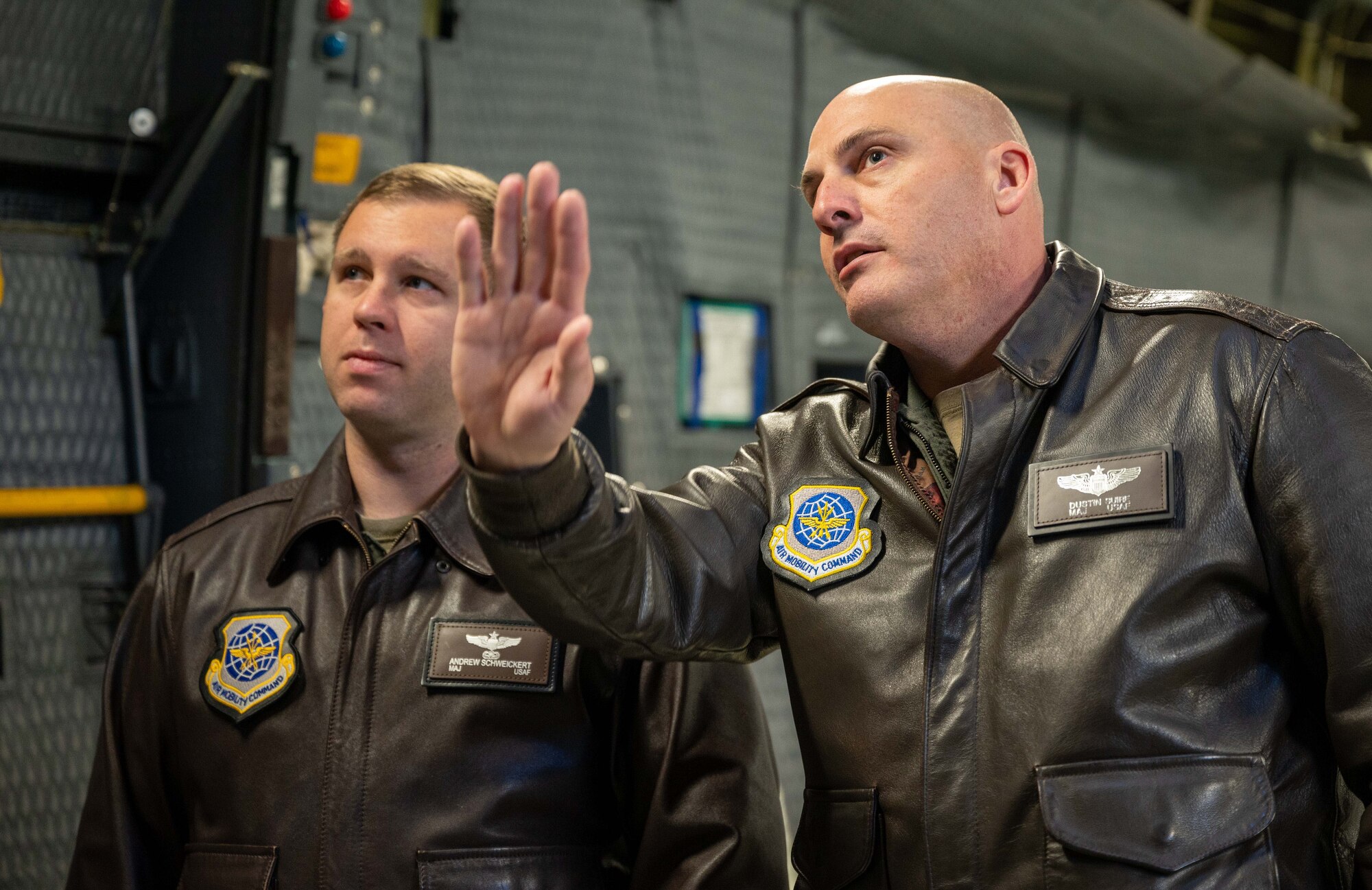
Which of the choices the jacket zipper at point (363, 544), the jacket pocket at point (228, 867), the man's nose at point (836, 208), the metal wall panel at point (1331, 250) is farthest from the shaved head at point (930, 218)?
the metal wall panel at point (1331, 250)

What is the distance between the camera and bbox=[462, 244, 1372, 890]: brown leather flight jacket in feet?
4.65

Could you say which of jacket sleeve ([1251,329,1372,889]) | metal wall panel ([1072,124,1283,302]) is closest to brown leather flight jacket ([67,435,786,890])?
jacket sleeve ([1251,329,1372,889])

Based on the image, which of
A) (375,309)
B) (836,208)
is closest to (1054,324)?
(836,208)

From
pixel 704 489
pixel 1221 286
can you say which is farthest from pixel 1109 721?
pixel 1221 286

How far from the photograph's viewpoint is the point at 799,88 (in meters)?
3.71

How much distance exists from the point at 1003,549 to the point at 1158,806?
1.11 ft

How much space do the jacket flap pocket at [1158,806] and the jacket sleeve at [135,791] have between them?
1.34 metres

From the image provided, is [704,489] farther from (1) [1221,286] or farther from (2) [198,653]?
(1) [1221,286]

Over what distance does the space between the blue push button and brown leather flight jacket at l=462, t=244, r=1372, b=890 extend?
161 centimetres

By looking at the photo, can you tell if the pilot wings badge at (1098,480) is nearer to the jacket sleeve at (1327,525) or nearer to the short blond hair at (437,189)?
the jacket sleeve at (1327,525)

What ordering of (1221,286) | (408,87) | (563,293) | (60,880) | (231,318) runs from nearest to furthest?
(563,293), (60,880), (231,318), (408,87), (1221,286)

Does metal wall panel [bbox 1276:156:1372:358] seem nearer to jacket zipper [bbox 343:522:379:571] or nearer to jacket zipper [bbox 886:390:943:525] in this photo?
jacket zipper [bbox 886:390:943:525]

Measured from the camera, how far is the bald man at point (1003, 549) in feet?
4.63

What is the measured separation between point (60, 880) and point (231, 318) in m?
1.20
